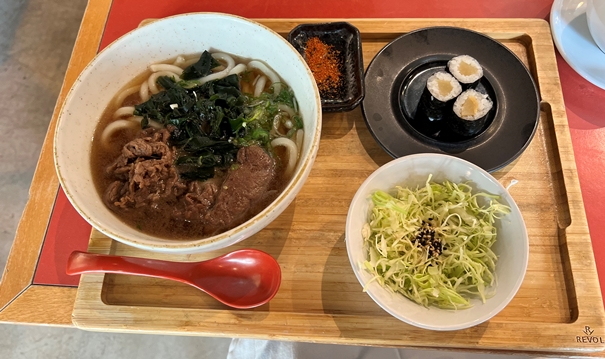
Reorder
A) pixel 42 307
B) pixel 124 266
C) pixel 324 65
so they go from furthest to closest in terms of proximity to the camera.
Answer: pixel 324 65
pixel 42 307
pixel 124 266

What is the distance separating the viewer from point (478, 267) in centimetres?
140

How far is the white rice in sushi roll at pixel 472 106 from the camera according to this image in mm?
1704

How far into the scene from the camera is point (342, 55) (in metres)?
1.87

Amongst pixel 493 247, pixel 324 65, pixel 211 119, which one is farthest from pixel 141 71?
pixel 493 247

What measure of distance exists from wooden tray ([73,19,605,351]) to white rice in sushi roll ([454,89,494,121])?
254 mm

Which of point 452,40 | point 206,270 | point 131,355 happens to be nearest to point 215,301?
point 206,270

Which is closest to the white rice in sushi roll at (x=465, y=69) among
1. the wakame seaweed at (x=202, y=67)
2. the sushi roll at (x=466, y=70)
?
the sushi roll at (x=466, y=70)

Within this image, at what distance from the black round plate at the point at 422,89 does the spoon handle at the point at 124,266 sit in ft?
3.09

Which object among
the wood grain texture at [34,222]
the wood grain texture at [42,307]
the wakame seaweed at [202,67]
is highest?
the wakame seaweed at [202,67]

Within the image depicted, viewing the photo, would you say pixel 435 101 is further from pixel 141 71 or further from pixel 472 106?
pixel 141 71

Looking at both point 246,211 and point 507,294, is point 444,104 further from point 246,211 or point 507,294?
point 246,211

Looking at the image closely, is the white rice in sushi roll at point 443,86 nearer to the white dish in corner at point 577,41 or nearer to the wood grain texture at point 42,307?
the white dish in corner at point 577,41

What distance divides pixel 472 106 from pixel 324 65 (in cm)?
67

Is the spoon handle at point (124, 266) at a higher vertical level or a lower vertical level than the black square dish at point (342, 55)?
lower
